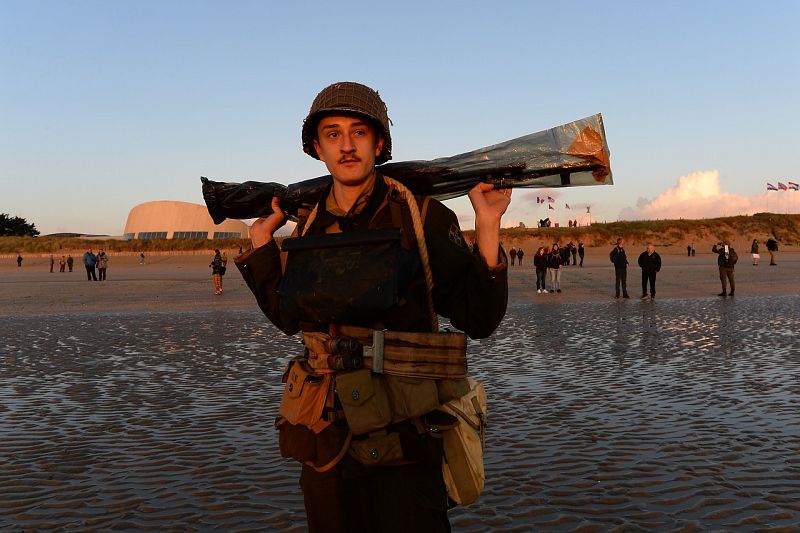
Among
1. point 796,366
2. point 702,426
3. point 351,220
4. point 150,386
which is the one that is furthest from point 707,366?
point 351,220

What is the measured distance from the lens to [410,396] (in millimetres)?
2377

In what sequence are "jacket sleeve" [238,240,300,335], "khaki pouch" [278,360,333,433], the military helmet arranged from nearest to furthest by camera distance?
1. "khaki pouch" [278,360,333,433]
2. the military helmet
3. "jacket sleeve" [238,240,300,335]

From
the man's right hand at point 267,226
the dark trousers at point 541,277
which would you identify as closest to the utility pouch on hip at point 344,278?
the man's right hand at point 267,226

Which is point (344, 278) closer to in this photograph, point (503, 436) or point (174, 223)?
point (503, 436)

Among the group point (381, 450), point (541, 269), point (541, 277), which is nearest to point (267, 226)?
point (381, 450)

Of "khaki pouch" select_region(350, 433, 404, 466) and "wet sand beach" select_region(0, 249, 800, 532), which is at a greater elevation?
"khaki pouch" select_region(350, 433, 404, 466)

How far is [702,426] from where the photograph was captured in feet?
20.7

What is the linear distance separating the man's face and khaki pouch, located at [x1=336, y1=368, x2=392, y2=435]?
2.28 ft

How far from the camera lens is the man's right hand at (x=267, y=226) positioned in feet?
9.14

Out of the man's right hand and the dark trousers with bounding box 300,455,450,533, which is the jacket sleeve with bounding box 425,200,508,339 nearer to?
the dark trousers with bounding box 300,455,450,533

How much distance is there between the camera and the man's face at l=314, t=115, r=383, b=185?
2623 mm

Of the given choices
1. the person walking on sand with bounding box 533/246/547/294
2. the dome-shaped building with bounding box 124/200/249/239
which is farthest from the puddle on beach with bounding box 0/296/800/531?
the dome-shaped building with bounding box 124/200/249/239

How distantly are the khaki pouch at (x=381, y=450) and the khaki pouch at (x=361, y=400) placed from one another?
0.04 meters

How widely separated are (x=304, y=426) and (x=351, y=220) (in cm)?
71
